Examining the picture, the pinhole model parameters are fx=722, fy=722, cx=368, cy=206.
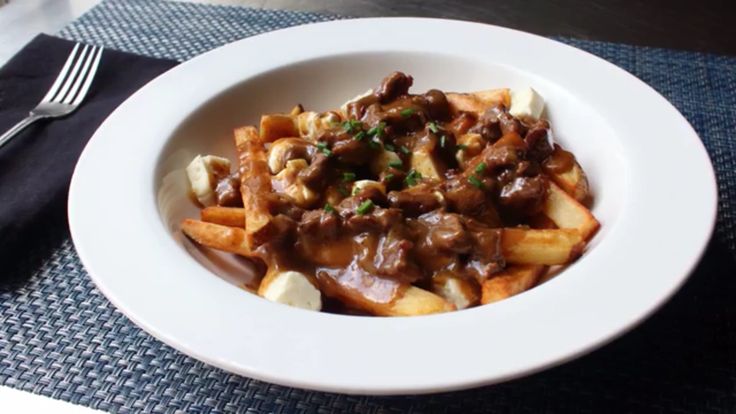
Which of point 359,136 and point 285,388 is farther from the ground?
point 359,136

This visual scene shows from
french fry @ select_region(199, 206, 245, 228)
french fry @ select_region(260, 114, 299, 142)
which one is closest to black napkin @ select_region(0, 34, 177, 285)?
french fry @ select_region(199, 206, 245, 228)

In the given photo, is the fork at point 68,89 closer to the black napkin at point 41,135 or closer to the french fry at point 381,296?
the black napkin at point 41,135

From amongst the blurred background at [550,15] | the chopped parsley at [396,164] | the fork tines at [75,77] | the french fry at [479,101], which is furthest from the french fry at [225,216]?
the blurred background at [550,15]

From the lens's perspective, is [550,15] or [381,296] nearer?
[381,296]

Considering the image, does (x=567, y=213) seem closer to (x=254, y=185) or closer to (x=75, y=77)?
(x=254, y=185)

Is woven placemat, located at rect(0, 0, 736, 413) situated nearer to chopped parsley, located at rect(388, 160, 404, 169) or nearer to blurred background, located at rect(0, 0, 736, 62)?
chopped parsley, located at rect(388, 160, 404, 169)

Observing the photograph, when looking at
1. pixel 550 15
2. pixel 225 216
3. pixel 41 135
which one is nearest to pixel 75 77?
pixel 41 135
